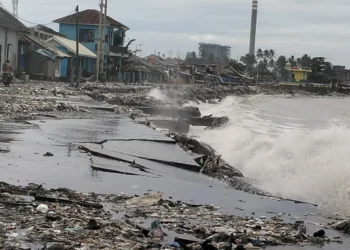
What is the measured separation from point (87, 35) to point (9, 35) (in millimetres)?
23708

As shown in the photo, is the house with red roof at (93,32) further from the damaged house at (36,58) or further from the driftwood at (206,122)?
the driftwood at (206,122)

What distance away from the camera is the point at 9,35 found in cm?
3672

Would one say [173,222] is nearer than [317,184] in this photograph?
Yes

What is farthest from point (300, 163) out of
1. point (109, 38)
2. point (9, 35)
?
point (109, 38)

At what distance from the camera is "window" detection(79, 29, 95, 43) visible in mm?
59750

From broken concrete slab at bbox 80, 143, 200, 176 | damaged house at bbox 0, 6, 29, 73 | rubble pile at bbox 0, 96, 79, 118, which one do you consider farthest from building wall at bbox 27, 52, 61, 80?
broken concrete slab at bbox 80, 143, 200, 176

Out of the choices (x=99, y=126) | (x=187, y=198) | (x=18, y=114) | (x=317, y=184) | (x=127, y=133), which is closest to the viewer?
(x=187, y=198)

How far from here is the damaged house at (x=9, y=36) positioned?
116 feet

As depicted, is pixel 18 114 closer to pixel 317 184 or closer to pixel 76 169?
pixel 76 169

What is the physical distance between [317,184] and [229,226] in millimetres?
4647

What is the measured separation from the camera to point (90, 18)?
196 feet

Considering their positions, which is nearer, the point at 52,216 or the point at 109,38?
the point at 52,216

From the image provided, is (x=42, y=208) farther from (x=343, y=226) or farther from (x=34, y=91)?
(x=34, y=91)

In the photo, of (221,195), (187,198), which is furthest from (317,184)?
(187,198)
